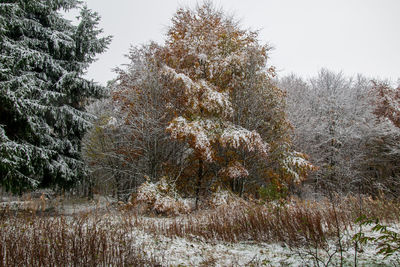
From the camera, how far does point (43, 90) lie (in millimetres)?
9219

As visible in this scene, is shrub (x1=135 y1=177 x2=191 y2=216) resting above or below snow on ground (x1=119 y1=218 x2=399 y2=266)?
above

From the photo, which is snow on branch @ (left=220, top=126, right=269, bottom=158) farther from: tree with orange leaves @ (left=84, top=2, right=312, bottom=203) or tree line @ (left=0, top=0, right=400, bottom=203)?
tree with orange leaves @ (left=84, top=2, right=312, bottom=203)

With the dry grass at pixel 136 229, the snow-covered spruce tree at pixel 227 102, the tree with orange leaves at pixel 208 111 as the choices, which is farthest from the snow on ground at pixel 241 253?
the tree with orange leaves at pixel 208 111

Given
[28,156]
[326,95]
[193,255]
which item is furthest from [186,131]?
[326,95]

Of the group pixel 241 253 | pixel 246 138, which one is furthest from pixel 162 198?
pixel 241 253

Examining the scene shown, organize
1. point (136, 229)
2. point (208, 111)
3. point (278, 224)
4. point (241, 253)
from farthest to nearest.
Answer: point (208, 111), point (136, 229), point (278, 224), point (241, 253)

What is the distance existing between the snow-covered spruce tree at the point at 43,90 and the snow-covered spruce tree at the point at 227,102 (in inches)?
153

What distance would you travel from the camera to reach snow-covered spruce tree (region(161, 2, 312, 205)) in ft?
30.0

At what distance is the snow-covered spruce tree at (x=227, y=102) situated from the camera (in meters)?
9.14

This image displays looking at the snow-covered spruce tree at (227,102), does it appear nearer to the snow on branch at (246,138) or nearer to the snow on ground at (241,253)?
the snow on branch at (246,138)

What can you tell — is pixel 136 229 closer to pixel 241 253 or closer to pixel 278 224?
pixel 241 253

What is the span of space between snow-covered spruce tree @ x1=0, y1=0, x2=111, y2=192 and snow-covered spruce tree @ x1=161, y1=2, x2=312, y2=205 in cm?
390

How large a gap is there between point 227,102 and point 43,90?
691cm

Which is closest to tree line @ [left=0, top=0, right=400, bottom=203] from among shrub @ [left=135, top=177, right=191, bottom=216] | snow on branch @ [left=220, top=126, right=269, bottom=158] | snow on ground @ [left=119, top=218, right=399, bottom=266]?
snow on branch @ [left=220, top=126, right=269, bottom=158]
